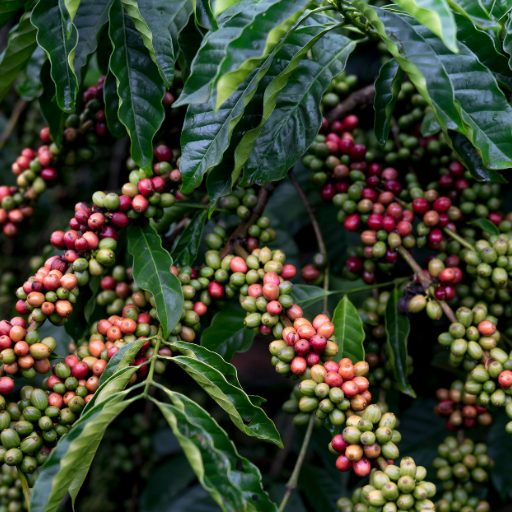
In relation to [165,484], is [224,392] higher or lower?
higher

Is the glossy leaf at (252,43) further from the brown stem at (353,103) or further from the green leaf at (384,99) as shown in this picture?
the brown stem at (353,103)

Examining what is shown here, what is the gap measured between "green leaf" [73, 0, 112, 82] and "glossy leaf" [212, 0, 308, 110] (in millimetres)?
609

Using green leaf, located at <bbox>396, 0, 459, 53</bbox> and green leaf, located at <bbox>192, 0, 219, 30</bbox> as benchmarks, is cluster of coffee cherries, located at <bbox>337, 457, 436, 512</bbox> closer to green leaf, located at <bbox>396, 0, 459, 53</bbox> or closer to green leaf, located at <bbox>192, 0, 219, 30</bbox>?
green leaf, located at <bbox>396, 0, 459, 53</bbox>

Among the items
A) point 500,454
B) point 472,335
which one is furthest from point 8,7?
point 500,454

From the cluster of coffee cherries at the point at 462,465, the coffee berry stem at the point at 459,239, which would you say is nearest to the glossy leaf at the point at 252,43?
the coffee berry stem at the point at 459,239

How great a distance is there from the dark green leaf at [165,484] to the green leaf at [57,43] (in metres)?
1.68

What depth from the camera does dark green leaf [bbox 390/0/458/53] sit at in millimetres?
782

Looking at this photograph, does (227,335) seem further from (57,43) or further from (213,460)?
(57,43)

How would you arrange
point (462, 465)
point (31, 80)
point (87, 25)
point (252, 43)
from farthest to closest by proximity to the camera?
point (31, 80) → point (462, 465) → point (87, 25) → point (252, 43)

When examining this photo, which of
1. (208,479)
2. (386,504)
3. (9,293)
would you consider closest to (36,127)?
(9,293)

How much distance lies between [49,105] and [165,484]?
1687mm

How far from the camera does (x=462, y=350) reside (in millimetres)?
1209

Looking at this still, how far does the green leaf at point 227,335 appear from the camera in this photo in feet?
4.50

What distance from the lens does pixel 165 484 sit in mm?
2143
